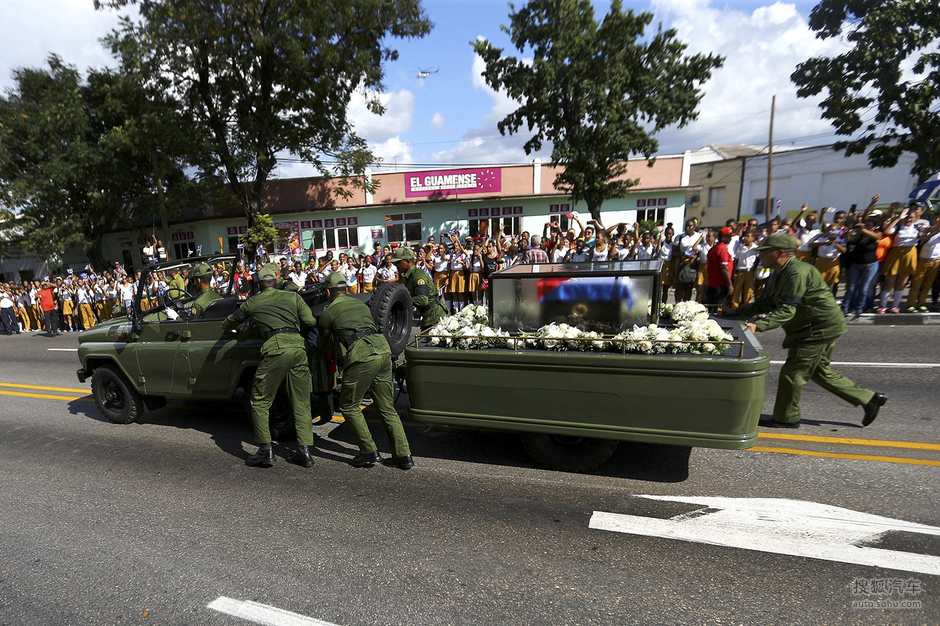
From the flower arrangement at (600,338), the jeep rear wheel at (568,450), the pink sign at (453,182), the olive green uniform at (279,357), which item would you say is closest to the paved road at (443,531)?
the jeep rear wheel at (568,450)

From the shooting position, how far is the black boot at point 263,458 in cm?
487

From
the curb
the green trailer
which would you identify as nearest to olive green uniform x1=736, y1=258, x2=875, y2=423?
the green trailer

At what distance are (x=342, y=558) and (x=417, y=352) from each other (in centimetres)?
169

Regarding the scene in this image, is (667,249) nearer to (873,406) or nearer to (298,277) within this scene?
(873,406)

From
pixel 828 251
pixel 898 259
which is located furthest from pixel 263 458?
pixel 898 259

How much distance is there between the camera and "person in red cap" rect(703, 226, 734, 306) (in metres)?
9.92

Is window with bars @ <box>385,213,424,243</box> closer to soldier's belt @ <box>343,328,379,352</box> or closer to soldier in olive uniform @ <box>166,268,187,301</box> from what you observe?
soldier in olive uniform @ <box>166,268,187,301</box>

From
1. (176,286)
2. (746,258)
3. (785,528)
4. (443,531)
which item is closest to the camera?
(785,528)

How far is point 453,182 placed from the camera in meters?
29.2

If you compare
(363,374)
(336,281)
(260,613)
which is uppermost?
(336,281)

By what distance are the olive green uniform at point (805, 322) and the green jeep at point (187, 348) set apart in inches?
149

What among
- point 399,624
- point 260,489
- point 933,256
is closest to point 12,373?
point 260,489

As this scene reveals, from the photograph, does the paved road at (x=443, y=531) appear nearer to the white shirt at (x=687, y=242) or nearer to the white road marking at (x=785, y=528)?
the white road marking at (x=785, y=528)

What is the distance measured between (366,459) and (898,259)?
1005 cm
